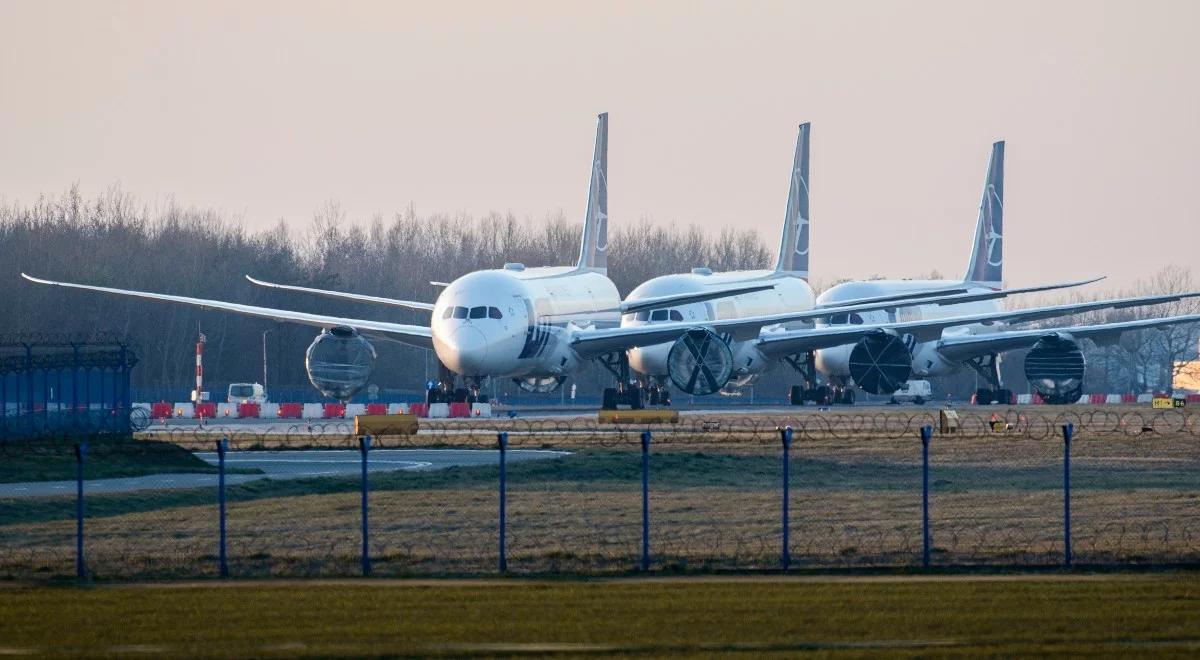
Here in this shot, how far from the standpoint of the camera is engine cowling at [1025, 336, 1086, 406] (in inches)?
2621

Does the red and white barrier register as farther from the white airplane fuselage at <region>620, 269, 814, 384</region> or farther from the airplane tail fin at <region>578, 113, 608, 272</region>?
the airplane tail fin at <region>578, 113, 608, 272</region>

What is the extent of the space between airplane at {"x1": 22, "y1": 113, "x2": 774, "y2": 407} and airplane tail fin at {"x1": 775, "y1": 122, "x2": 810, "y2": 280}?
1191cm

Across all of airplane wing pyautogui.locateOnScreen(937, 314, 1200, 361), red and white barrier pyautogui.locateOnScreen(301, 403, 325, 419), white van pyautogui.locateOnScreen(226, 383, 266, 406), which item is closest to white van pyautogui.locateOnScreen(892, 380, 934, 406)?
airplane wing pyautogui.locateOnScreen(937, 314, 1200, 361)

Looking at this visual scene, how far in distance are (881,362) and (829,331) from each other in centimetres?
219

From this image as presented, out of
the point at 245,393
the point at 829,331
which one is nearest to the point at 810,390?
the point at 829,331

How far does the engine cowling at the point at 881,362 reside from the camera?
6494 centimetres

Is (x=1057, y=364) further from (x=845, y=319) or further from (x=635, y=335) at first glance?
(x=635, y=335)

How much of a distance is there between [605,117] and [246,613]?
56.4 meters

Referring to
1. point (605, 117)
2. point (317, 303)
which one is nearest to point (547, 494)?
point (605, 117)

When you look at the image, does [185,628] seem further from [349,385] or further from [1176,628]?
[349,385]

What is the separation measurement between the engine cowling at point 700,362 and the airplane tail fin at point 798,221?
62.0ft

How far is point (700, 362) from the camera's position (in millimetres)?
59969

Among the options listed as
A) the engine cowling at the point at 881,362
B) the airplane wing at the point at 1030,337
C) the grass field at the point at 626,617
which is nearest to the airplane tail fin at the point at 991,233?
the airplane wing at the point at 1030,337

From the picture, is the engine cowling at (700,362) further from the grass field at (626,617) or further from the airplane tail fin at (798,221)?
the grass field at (626,617)
